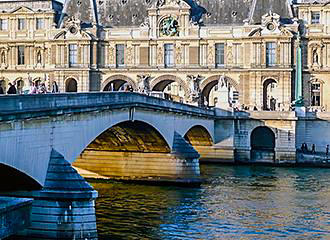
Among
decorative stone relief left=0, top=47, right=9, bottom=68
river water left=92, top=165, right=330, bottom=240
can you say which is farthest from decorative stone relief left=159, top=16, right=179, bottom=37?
river water left=92, top=165, right=330, bottom=240

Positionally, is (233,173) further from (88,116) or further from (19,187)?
(19,187)

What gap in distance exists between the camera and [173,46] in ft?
238

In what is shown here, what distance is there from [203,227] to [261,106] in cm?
4134

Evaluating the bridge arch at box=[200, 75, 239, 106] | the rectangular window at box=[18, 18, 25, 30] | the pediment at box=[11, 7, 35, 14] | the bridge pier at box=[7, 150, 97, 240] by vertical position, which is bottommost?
the bridge pier at box=[7, 150, 97, 240]

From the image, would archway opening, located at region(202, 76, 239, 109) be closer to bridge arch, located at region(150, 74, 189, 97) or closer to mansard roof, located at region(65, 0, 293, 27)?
bridge arch, located at region(150, 74, 189, 97)

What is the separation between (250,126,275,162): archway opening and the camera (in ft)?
195

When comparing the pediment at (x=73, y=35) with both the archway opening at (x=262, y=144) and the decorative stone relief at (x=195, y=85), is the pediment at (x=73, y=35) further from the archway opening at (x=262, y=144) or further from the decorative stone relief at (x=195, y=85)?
the archway opening at (x=262, y=144)

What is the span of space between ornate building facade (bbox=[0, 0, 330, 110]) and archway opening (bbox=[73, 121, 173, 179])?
73.9ft

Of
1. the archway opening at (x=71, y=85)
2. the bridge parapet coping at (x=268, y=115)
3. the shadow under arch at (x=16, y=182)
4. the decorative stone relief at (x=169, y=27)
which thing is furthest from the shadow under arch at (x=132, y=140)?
the archway opening at (x=71, y=85)

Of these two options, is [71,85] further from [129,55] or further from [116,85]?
[129,55]

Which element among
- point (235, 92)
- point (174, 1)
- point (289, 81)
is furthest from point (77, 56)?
point (289, 81)

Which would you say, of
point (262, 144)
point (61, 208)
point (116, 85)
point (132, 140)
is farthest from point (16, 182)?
point (116, 85)

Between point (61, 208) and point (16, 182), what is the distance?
1.83m

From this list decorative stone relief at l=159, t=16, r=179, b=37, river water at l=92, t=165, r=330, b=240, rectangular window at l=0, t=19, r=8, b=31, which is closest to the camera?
river water at l=92, t=165, r=330, b=240
